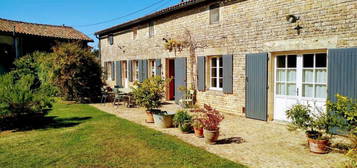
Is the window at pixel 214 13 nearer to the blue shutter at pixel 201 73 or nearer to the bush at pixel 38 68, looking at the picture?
the blue shutter at pixel 201 73

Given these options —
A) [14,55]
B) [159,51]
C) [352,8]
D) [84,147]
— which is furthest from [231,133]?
[14,55]

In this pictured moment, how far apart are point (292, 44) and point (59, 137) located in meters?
6.73

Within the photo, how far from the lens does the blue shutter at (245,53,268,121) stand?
7703mm

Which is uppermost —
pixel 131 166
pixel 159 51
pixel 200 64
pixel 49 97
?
pixel 159 51

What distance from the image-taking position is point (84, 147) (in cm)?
529

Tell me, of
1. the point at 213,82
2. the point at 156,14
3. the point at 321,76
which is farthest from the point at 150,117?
the point at 156,14

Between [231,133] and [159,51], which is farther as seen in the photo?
[159,51]

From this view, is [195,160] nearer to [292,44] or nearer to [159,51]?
[292,44]

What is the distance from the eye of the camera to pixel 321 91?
653cm

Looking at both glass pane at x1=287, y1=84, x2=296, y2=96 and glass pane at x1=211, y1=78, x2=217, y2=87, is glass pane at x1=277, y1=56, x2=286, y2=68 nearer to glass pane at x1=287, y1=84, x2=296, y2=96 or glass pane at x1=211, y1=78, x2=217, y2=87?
glass pane at x1=287, y1=84, x2=296, y2=96

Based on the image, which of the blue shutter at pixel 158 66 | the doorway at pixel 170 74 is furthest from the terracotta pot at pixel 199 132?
the blue shutter at pixel 158 66

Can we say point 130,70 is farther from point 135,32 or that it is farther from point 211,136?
point 211,136

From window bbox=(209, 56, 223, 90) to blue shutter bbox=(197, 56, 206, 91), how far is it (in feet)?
1.04

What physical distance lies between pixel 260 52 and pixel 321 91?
2.15 metres
